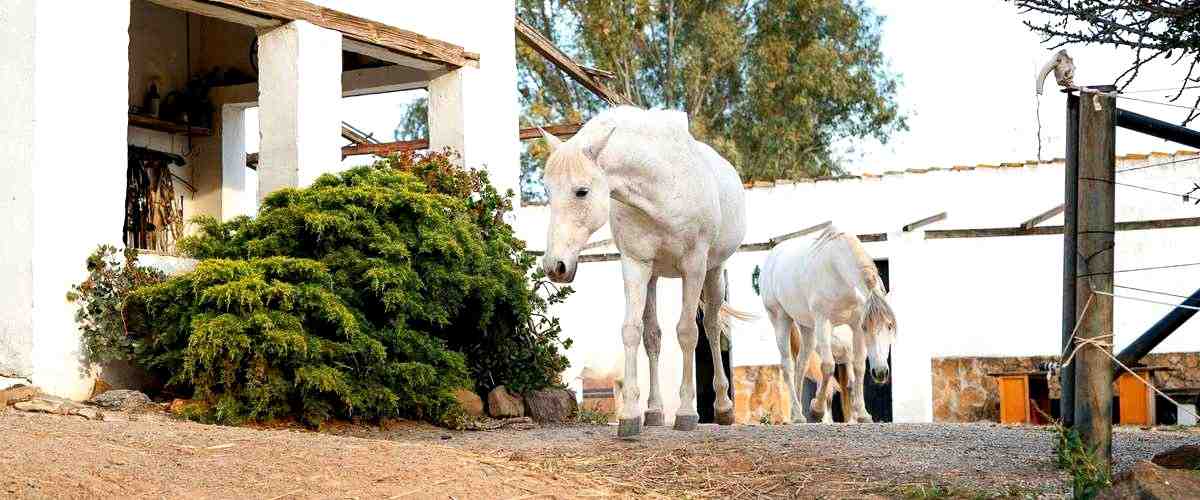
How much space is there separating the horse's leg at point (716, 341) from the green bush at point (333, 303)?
1582 millimetres

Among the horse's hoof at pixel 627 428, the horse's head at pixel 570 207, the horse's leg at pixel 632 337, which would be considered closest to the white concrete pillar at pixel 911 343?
the horse's leg at pixel 632 337

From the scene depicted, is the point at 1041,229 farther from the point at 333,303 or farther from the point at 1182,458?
the point at 1182,458

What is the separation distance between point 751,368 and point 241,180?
307 inches

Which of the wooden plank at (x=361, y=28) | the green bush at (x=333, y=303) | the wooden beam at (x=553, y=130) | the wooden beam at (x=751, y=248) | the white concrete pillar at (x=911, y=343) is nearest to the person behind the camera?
the green bush at (x=333, y=303)

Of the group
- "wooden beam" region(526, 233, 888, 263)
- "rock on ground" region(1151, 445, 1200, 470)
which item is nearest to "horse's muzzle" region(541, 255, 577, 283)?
"rock on ground" region(1151, 445, 1200, 470)

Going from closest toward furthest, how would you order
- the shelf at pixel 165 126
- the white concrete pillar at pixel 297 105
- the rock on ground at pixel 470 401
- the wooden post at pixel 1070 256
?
the wooden post at pixel 1070 256, the rock on ground at pixel 470 401, the white concrete pillar at pixel 297 105, the shelf at pixel 165 126

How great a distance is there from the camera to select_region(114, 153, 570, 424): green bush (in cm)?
868

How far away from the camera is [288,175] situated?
10922 mm

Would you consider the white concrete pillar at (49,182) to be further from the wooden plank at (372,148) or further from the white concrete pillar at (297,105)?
the wooden plank at (372,148)

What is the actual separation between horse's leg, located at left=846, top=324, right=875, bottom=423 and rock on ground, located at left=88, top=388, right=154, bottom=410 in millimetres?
5844

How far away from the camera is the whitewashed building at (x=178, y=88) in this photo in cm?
905

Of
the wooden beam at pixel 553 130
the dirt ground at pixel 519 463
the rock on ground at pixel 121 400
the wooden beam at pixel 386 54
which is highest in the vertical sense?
the wooden beam at pixel 386 54

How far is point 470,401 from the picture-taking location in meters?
10.5

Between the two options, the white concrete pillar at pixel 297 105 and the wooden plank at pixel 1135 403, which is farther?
the wooden plank at pixel 1135 403
